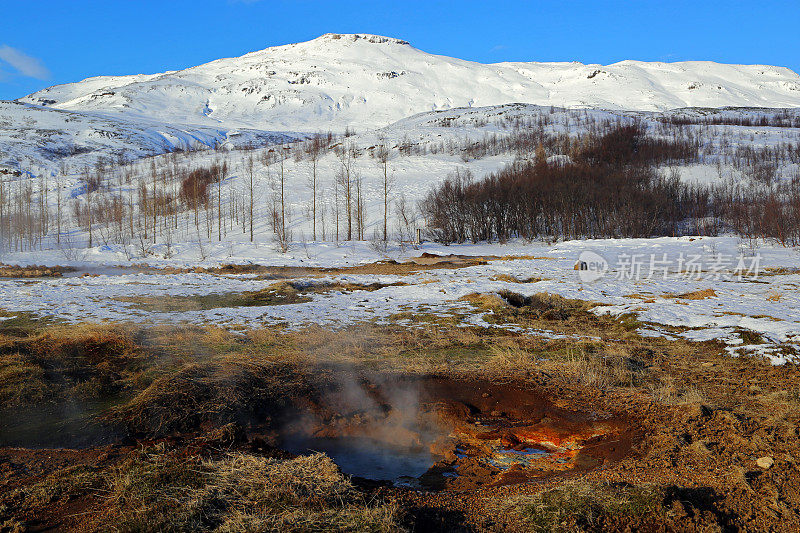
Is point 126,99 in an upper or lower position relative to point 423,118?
upper

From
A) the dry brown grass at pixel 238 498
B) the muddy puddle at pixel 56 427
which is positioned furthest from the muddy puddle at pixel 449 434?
the muddy puddle at pixel 56 427

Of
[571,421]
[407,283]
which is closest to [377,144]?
[407,283]

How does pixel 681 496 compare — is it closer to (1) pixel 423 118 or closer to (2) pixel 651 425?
(2) pixel 651 425

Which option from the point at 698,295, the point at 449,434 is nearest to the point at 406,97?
the point at 698,295

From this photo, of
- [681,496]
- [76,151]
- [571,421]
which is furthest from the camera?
[76,151]

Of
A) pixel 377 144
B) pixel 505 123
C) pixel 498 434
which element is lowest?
pixel 498 434

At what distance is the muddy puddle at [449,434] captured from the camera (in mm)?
5527

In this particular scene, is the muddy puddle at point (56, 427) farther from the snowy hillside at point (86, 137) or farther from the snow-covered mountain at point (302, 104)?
the snow-covered mountain at point (302, 104)

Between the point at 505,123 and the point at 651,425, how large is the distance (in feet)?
324

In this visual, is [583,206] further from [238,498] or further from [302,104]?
[302,104]

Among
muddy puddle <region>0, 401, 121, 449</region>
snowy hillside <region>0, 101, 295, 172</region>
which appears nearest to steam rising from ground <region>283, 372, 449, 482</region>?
muddy puddle <region>0, 401, 121, 449</region>

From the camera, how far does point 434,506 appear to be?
4270 millimetres

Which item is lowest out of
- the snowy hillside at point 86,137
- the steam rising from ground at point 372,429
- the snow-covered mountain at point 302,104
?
the steam rising from ground at point 372,429

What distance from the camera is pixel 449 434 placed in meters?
6.60
